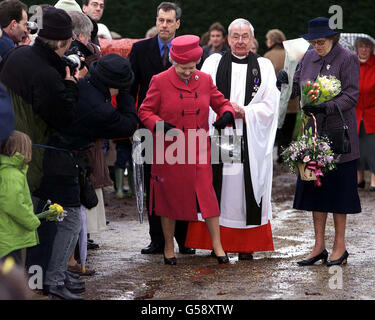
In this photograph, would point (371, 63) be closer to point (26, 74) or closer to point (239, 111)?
point (239, 111)

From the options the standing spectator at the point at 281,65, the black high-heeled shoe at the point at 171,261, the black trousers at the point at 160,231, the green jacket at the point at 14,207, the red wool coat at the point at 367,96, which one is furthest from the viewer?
the standing spectator at the point at 281,65

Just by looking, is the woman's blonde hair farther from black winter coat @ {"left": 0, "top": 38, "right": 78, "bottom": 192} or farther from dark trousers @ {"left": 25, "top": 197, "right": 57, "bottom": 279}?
dark trousers @ {"left": 25, "top": 197, "right": 57, "bottom": 279}

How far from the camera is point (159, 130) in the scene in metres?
6.15

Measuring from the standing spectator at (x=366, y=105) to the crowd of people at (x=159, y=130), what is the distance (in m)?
4.15

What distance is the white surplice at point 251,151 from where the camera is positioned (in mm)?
6754

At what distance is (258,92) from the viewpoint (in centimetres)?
675

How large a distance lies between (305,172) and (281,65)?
6817mm

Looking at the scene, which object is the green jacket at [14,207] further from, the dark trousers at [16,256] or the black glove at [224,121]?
the black glove at [224,121]

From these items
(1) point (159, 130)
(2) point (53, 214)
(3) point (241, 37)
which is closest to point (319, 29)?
(3) point (241, 37)

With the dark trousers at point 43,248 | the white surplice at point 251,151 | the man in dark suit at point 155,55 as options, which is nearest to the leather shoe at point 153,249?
the man in dark suit at point 155,55

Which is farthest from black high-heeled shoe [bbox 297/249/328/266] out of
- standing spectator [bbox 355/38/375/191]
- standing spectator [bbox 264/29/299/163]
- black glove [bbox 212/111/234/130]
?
standing spectator [bbox 264/29/299/163]

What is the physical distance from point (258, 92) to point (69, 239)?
7.68 ft

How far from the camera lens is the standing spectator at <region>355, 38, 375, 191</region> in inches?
426

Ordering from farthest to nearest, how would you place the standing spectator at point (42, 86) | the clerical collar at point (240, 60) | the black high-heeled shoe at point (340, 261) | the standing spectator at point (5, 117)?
the clerical collar at point (240, 60) → the black high-heeled shoe at point (340, 261) → the standing spectator at point (42, 86) → the standing spectator at point (5, 117)
